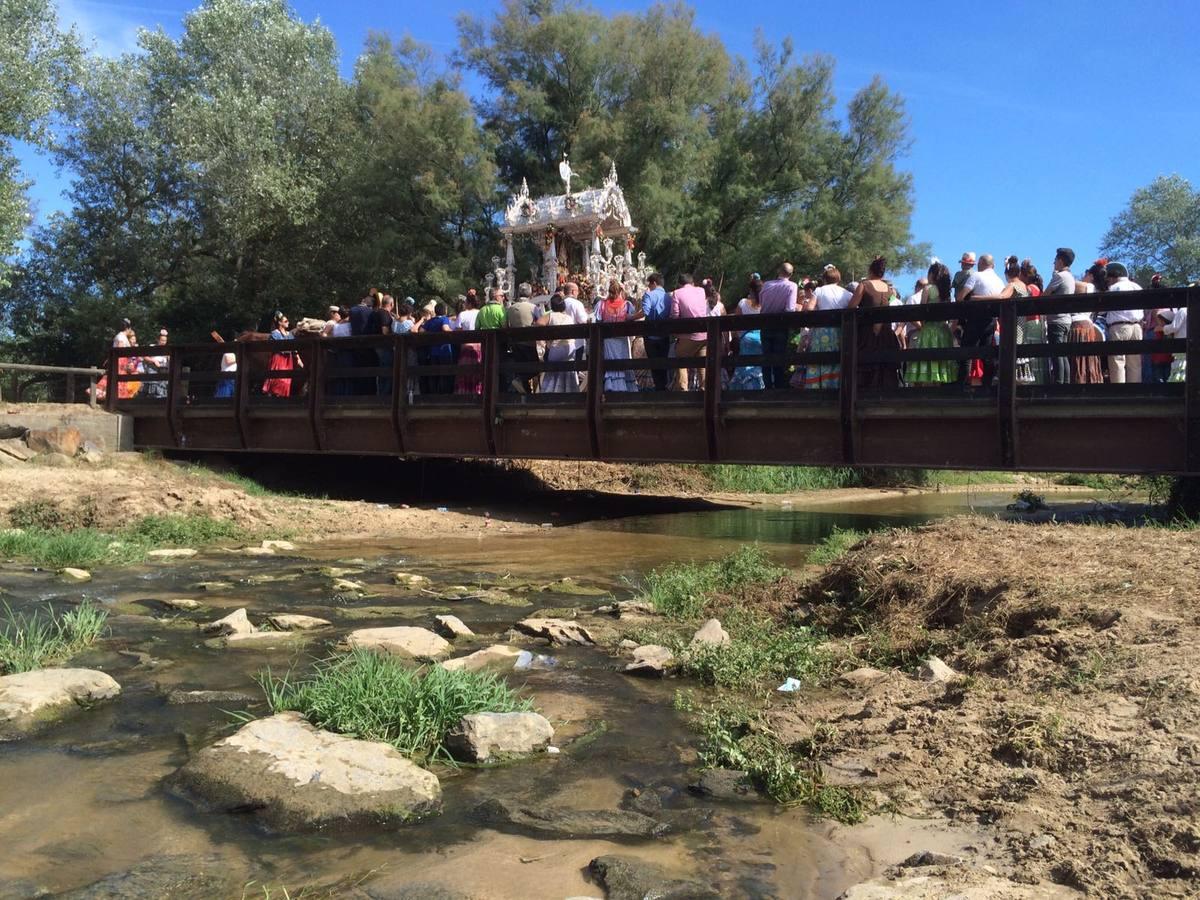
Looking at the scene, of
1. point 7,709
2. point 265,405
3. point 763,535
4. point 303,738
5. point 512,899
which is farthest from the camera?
point 265,405

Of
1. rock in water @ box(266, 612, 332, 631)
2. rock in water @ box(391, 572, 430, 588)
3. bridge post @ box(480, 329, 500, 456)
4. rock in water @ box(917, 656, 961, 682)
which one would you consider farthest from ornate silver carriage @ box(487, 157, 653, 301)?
rock in water @ box(917, 656, 961, 682)

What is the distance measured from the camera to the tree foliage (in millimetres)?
31562

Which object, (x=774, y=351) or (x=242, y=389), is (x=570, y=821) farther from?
(x=242, y=389)

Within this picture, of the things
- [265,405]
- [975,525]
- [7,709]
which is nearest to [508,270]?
[265,405]

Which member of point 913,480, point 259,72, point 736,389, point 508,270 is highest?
point 259,72

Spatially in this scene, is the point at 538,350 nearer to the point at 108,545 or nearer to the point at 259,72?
the point at 108,545

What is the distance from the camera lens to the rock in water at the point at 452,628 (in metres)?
6.89

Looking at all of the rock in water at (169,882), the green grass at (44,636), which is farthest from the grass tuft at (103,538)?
the rock in water at (169,882)

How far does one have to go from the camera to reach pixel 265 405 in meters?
16.4

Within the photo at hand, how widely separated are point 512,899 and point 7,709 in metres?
3.16

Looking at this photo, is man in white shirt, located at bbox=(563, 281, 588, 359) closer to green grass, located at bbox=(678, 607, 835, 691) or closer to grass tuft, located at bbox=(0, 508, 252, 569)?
grass tuft, located at bbox=(0, 508, 252, 569)

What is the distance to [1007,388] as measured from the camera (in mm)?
10453

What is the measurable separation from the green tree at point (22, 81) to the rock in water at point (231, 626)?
19.8 metres

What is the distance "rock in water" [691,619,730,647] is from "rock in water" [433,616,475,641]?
5.38 ft
